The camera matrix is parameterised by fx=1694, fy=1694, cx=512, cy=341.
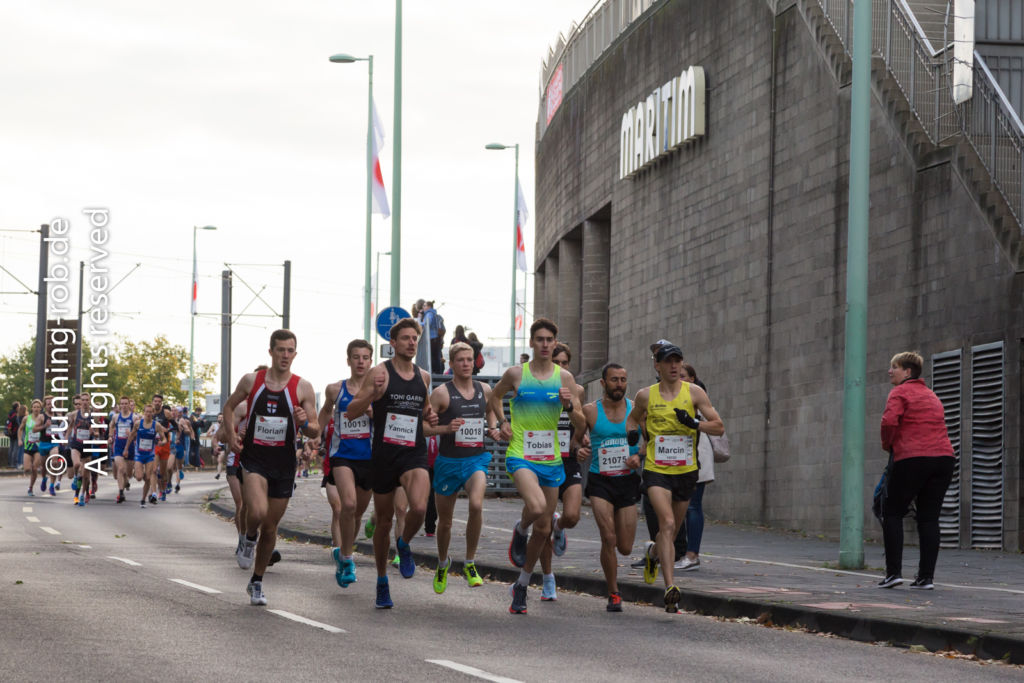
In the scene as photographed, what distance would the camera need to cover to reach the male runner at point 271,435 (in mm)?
11992

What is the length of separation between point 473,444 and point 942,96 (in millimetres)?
9331

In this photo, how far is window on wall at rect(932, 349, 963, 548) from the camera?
61.3 feet

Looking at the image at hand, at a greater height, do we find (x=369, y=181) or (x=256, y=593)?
(x=369, y=181)

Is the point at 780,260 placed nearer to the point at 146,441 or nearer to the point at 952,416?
the point at 952,416

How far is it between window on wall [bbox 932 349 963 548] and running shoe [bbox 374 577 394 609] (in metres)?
8.76

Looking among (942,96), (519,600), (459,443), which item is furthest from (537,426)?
(942,96)

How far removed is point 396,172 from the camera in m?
30.5

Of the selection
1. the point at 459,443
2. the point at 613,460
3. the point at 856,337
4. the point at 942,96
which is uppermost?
the point at 942,96

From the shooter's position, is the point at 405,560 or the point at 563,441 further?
the point at 563,441

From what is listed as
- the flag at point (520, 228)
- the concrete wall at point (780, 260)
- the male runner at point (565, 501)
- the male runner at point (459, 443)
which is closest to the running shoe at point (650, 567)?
the male runner at point (565, 501)

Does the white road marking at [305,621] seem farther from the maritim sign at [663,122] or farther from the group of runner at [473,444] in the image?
the maritim sign at [663,122]

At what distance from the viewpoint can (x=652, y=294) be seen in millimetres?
28828

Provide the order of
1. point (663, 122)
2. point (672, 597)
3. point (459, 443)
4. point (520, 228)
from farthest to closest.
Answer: point (520, 228), point (663, 122), point (459, 443), point (672, 597)

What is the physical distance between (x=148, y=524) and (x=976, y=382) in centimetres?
1145
